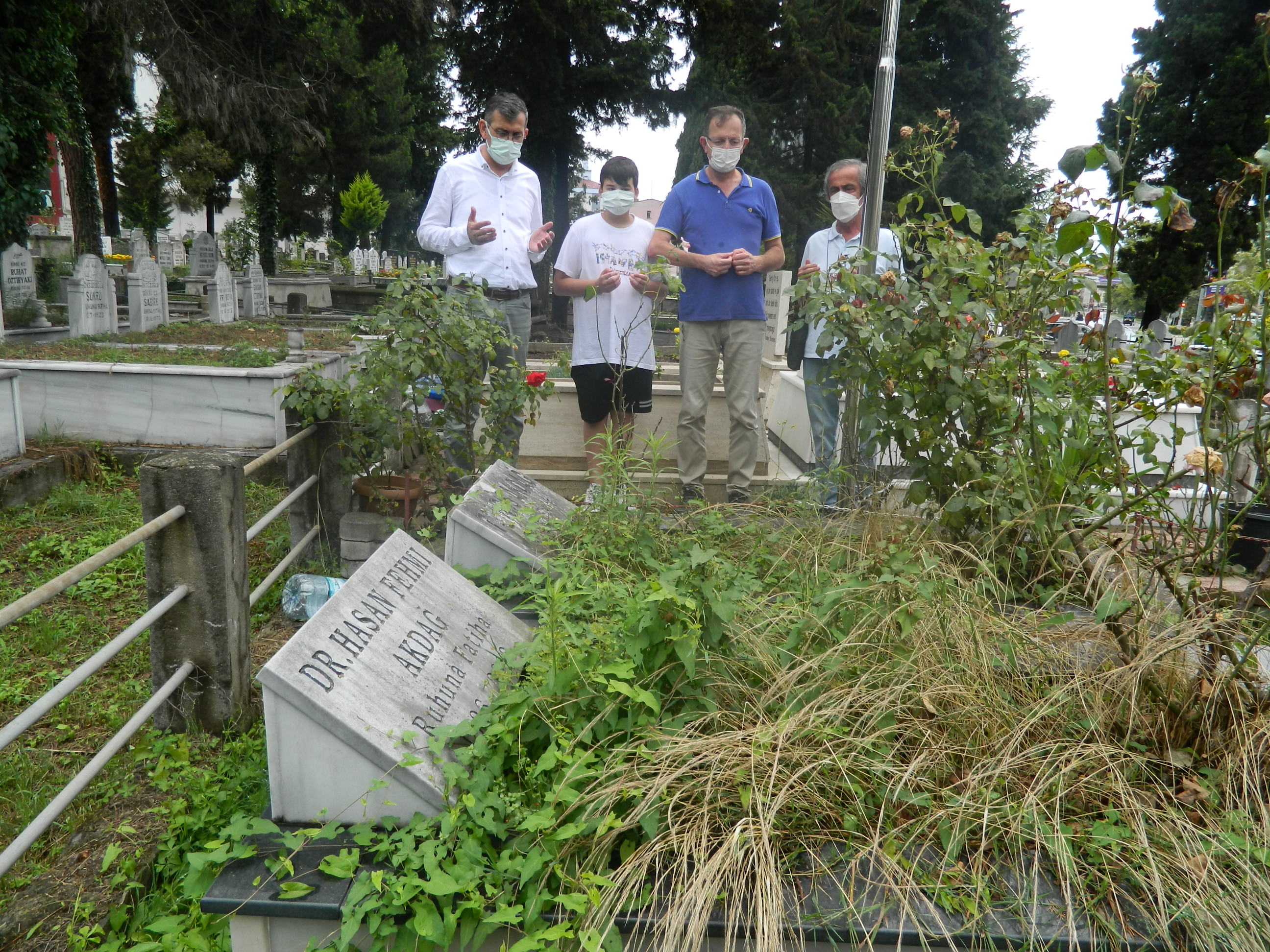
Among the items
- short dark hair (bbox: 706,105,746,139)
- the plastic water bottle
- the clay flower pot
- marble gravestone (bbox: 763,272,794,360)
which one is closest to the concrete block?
the clay flower pot

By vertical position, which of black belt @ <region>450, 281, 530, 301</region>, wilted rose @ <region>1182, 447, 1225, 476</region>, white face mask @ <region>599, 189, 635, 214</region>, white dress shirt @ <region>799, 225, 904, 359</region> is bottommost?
wilted rose @ <region>1182, 447, 1225, 476</region>

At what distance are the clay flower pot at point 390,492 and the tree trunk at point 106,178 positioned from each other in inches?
853

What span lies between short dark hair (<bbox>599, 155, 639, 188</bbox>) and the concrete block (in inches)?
85.7

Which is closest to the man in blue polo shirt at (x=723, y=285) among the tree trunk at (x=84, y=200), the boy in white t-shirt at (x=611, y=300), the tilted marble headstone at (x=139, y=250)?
the boy in white t-shirt at (x=611, y=300)

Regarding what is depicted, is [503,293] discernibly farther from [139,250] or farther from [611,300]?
[139,250]

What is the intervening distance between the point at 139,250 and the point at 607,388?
46.5 feet

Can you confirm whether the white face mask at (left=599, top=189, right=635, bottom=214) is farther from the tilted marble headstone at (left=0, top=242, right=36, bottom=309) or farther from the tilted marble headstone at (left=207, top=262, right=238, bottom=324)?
the tilted marble headstone at (left=0, top=242, right=36, bottom=309)

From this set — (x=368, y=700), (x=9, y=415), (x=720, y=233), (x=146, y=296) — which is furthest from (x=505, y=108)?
(x=146, y=296)

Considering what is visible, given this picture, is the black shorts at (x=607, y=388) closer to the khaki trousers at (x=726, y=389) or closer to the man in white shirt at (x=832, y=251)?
the khaki trousers at (x=726, y=389)

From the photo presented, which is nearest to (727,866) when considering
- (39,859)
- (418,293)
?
(39,859)

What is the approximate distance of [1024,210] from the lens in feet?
10.9

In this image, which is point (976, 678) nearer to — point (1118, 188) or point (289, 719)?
point (1118, 188)

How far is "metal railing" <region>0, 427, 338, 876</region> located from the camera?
6.54 ft

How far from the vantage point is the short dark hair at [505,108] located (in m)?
4.80
